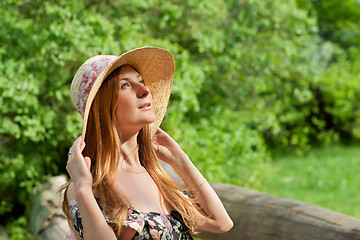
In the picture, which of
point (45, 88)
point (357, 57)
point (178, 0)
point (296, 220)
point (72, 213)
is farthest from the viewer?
point (357, 57)

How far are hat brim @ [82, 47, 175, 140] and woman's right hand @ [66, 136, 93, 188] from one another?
83mm

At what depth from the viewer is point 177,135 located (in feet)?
20.3

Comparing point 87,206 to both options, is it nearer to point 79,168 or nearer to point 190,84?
point 79,168

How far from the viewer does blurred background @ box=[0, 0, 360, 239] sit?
5.73 m

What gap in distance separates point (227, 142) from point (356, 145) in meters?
5.80

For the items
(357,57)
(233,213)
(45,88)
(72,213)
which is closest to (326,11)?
(357,57)

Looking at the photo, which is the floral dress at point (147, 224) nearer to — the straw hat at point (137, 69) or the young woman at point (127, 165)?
the young woman at point (127, 165)

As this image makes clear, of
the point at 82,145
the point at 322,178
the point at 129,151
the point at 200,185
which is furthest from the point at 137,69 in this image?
the point at 322,178

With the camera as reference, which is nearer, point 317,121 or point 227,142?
point 227,142

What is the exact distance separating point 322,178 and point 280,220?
5837 mm

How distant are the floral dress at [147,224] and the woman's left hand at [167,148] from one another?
12.1 inches

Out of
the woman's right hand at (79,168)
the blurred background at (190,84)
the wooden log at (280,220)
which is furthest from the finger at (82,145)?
the blurred background at (190,84)

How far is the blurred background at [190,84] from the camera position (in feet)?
18.8

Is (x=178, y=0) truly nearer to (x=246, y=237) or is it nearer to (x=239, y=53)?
(x=239, y=53)
